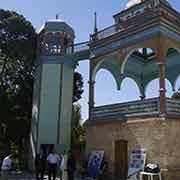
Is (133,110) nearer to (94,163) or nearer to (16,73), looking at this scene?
(94,163)

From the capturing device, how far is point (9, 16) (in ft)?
69.9

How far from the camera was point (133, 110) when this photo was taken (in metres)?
14.8

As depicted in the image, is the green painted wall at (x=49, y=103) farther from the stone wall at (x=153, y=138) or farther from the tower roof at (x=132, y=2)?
the tower roof at (x=132, y=2)

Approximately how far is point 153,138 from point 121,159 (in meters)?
2.16

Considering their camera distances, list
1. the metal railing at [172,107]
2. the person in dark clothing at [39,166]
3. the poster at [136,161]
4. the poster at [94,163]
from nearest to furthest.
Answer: the poster at [136,161] → the metal railing at [172,107] → the person in dark clothing at [39,166] → the poster at [94,163]

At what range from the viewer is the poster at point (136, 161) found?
13.4 meters

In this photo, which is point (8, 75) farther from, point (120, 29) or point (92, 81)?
point (120, 29)

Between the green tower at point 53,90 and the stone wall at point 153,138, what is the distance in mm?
3803

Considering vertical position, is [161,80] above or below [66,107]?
above

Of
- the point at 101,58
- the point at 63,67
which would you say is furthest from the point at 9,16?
the point at 101,58

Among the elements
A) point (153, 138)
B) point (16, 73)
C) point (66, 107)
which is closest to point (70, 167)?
point (153, 138)

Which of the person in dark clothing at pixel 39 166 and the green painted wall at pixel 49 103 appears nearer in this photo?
the person in dark clothing at pixel 39 166

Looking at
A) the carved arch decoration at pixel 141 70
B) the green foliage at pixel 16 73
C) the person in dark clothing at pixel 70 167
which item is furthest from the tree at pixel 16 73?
the person in dark clothing at pixel 70 167

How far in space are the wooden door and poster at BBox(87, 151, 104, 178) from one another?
2.74ft
